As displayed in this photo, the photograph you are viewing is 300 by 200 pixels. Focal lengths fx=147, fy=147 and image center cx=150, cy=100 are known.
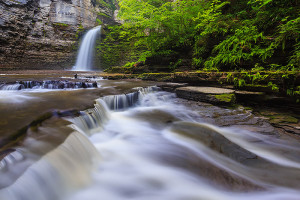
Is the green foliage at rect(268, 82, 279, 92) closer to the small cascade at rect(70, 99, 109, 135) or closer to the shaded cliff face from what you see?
the small cascade at rect(70, 99, 109, 135)

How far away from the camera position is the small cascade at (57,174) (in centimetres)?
112

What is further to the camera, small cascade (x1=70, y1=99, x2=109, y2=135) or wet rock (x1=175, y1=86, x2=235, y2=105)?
wet rock (x1=175, y1=86, x2=235, y2=105)

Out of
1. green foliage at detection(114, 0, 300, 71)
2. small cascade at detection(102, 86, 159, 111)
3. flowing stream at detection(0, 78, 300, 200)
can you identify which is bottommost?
flowing stream at detection(0, 78, 300, 200)

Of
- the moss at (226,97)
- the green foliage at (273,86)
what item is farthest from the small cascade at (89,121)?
the green foliage at (273,86)

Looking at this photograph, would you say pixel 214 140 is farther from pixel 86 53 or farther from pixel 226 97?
pixel 86 53

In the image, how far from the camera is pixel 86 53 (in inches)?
692

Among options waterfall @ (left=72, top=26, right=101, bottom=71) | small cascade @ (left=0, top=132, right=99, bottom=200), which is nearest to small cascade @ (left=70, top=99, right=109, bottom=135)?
small cascade @ (left=0, top=132, right=99, bottom=200)

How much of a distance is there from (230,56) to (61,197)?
5.62 meters

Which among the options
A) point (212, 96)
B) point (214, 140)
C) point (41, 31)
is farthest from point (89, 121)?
point (41, 31)

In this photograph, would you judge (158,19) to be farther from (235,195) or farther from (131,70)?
(235,195)

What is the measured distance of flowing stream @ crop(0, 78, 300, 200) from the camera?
131 cm

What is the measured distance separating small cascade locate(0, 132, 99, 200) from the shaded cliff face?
15622 millimetres

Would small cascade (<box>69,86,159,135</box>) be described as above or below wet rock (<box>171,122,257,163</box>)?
above

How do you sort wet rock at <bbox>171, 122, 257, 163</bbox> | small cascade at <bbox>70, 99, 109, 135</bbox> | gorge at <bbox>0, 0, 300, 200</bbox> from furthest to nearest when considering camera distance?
1. small cascade at <bbox>70, 99, 109, 135</bbox>
2. wet rock at <bbox>171, 122, 257, 163</bbox>
3. gorge at <bbox>0, 0, 300, 200</bbox>
